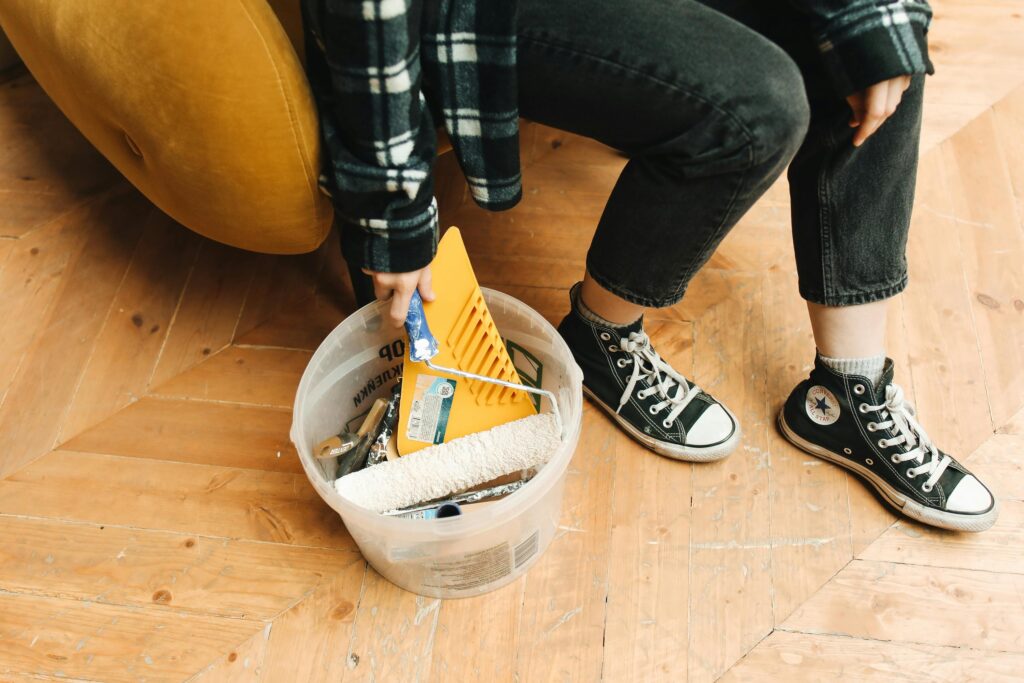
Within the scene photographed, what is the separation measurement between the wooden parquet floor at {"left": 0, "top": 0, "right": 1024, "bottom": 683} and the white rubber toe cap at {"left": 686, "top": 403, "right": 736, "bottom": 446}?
0.04 meters

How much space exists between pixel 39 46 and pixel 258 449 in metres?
0.45

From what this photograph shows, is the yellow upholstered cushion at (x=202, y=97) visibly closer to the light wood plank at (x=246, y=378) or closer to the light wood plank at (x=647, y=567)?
the light wood plank at (x=246, y=378)

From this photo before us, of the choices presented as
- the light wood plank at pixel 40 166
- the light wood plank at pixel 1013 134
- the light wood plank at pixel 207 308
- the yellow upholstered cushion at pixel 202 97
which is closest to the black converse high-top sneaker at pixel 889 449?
the light wood plank at pixel 1013 134

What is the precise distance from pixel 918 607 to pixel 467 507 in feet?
1.50

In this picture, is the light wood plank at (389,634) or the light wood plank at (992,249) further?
the light wood plank at (992,249)

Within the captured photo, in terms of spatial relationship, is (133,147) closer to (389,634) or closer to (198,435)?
(198,435)

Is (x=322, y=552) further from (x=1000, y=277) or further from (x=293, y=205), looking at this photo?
(x=1000, y=277)

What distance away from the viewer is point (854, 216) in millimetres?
802

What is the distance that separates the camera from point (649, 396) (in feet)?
3.02

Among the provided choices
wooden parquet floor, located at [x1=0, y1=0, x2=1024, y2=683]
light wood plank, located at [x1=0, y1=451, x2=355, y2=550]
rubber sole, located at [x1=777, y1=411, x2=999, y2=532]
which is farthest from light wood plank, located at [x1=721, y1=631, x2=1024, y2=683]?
light wood plank, located at [x1=0, y1=451, x2=355, y2=550]

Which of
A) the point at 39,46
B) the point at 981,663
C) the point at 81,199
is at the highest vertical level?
the point at 39,46

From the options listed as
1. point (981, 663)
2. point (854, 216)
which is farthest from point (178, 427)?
point (981, 663)

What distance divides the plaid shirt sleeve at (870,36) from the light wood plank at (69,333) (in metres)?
0.87

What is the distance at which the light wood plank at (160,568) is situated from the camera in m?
0.85
